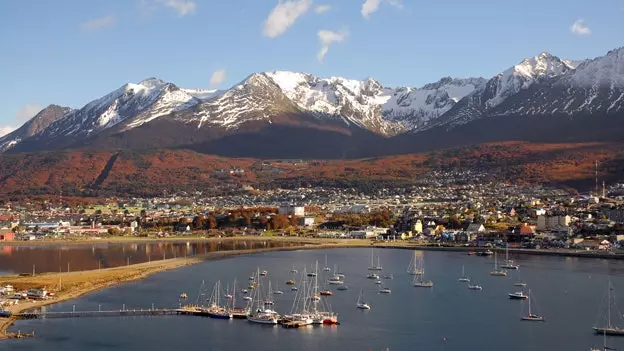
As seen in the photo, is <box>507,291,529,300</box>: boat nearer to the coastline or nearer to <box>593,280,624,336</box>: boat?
<box>593,280,624,336</box>: boat

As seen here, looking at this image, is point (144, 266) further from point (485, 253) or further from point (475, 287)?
point (485, 253)

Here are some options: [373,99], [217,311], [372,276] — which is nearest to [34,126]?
[373,99]

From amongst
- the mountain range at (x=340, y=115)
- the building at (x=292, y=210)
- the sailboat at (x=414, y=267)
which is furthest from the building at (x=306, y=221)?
the mountain range at (x=340, y=115)

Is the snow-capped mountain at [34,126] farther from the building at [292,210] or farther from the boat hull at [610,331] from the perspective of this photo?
the boat hull at [610,331]

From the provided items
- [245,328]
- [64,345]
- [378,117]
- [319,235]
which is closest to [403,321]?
[245,328]

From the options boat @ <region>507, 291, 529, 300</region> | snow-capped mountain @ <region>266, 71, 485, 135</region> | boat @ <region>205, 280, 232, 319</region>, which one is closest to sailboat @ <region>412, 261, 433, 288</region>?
boat @ <region>507, 291, 529, 300</region>

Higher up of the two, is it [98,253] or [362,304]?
[98,253]

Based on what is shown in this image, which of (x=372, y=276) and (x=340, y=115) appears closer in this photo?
(x=372, y=276)
